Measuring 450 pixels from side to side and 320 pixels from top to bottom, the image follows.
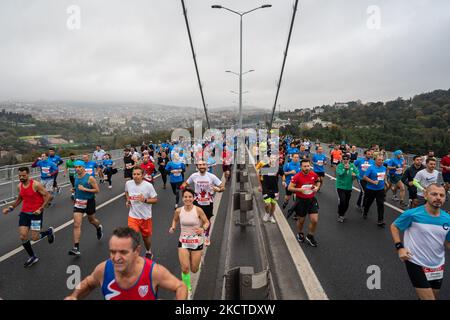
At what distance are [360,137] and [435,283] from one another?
171 feet

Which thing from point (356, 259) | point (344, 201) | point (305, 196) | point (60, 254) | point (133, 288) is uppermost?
point (133, 288)

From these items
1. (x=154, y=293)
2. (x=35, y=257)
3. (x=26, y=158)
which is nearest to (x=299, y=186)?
(x=154, y=293)

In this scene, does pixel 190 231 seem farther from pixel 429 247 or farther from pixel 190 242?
pixel 429 247

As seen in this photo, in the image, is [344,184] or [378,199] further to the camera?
[344,184]

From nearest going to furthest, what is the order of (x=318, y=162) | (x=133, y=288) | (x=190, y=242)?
(x=133, y=288) → (x=190, y=242) → (x=318, y=162)

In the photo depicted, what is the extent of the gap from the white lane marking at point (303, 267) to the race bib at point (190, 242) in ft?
5.22

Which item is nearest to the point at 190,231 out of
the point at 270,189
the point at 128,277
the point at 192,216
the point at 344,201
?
the point at 192,216

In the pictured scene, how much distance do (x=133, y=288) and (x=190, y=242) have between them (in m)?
1.86

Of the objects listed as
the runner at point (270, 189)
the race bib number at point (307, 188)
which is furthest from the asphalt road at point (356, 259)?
the race bib number at point (307, 188)

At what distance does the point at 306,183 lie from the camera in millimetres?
6062

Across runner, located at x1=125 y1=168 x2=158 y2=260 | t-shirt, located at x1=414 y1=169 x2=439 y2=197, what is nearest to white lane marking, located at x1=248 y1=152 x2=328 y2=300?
runner, located at x1=125 y1=168 x2=158 y2=260

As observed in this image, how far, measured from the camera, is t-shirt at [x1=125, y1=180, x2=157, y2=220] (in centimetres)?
521

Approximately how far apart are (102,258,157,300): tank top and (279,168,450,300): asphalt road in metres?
2.49

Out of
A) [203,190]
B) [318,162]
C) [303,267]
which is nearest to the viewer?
[303,267]
